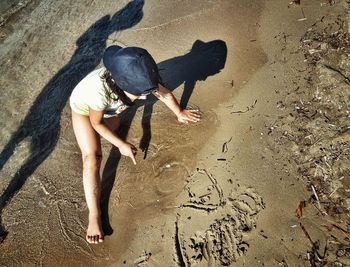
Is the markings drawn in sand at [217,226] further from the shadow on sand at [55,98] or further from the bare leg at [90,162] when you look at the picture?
the shadow on sand at [55,98]

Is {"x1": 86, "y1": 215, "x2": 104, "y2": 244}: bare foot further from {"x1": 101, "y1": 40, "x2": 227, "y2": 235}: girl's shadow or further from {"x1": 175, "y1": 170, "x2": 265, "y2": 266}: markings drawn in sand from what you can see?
{"x1": 175, "y1": 170, "x2": 265, "y2": 266}: markings drawn in sand

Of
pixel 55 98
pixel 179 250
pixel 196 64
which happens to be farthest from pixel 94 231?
pixel 196 64

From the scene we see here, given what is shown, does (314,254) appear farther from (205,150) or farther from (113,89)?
(113,89)

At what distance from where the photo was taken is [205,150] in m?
3.59

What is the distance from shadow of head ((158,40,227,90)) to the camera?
420 centimetres

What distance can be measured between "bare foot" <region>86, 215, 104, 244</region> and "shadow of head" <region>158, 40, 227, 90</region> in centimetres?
161

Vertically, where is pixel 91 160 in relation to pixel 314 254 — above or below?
above

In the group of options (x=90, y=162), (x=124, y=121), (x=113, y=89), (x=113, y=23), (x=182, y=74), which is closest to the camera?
(x=113, y=89)

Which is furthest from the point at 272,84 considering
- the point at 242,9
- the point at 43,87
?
the point at 43,87

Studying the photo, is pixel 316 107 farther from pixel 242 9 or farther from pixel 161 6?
pixel 161 6

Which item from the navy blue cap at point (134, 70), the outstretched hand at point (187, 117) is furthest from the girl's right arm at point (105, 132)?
the outstretched hand at point (187, 117)

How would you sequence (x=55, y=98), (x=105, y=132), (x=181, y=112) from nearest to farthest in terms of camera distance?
(x=105, y=132) → (x=181, y=112) → (x=55, y=98)

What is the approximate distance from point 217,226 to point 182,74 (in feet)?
5.98

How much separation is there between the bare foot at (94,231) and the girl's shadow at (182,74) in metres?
0.40
